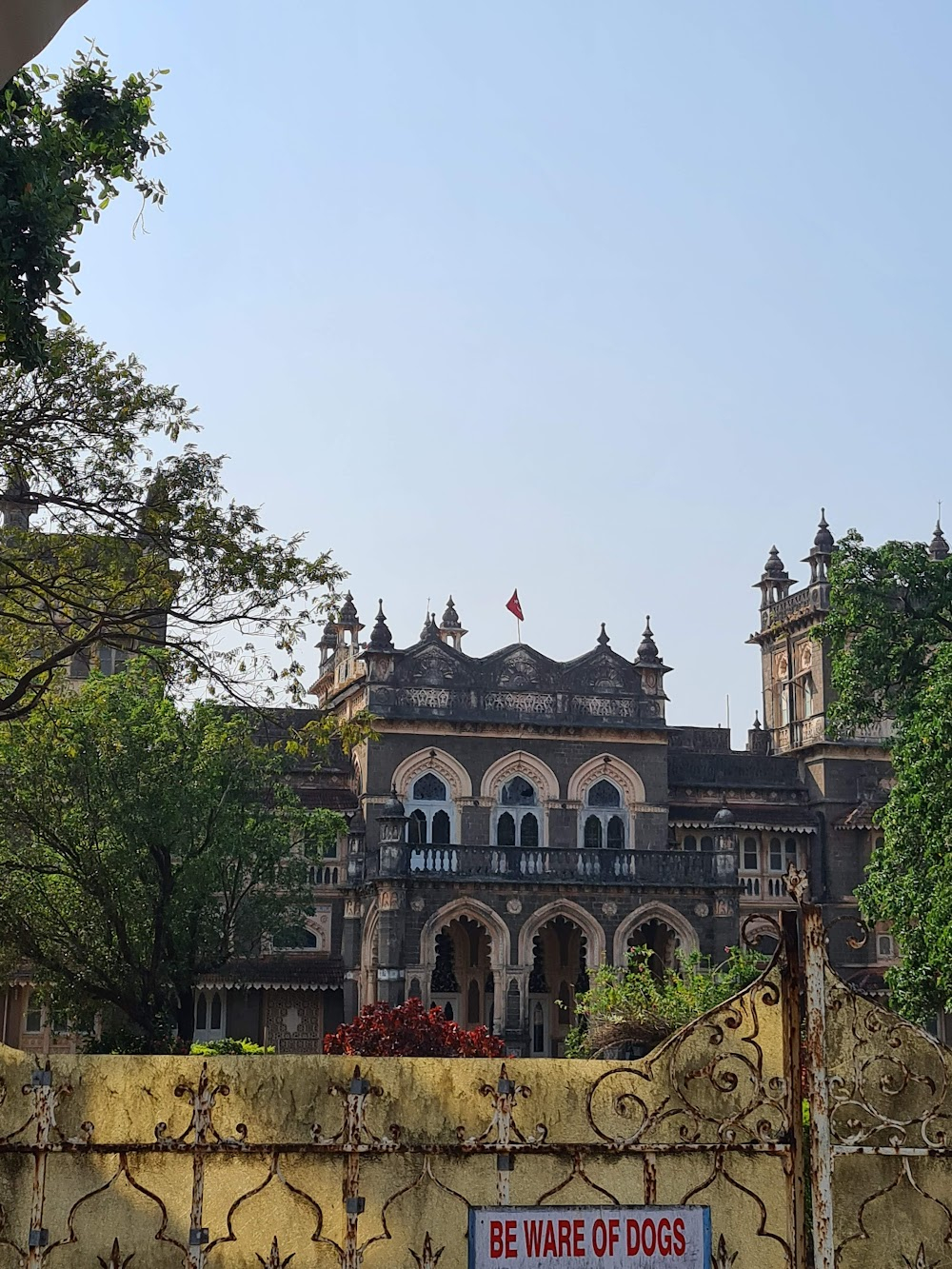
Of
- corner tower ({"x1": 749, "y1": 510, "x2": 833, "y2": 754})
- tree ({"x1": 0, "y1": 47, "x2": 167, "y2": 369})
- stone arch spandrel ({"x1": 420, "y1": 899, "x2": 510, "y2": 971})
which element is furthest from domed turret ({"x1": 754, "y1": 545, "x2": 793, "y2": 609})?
tree ({"x1": 0, "y1": 47, "x2": 167, "y2": 369})

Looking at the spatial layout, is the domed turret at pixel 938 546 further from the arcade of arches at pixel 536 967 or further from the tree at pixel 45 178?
the tree at pixel 45 178

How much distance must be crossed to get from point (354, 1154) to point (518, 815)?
26.2m

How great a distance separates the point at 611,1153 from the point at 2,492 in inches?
432

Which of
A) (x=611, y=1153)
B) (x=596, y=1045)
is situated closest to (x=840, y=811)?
(x=596, y=1045)

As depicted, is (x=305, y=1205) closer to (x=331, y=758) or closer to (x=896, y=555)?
(x=896, y=555)

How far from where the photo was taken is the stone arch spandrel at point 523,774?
30.6 metres

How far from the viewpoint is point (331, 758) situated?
3238cm

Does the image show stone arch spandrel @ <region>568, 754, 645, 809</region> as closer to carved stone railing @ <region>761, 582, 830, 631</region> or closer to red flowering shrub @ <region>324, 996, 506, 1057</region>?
carved stone railing @ <region>761, 582, 830, 631</region>

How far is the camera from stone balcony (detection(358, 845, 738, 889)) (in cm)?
2814

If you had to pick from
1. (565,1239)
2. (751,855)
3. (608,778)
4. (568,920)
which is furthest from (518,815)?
(565,1239)

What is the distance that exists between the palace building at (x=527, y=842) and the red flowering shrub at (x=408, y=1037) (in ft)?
21.0

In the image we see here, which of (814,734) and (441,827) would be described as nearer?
(441,827)

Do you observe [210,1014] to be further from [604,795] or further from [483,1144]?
[483,1144]

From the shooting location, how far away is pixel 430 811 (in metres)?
30.3
